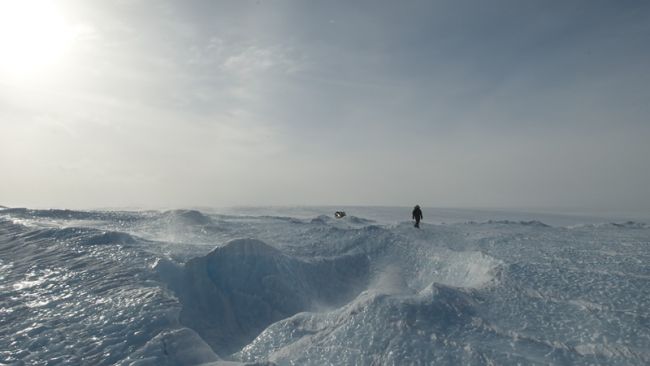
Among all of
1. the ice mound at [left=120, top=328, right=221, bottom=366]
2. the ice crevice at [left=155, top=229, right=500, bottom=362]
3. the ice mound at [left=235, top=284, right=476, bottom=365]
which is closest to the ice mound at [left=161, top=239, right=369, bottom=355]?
the ice crevice at [left=155, top=229, right=500, bottom=362]

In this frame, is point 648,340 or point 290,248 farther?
point 290,248

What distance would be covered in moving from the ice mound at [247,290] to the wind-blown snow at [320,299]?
1.9 inches

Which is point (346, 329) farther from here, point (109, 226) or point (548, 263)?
point (109, 226)

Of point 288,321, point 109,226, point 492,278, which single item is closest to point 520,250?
point 492,278

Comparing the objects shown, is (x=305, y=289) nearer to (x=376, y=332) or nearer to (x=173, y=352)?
(x=376, y=332)

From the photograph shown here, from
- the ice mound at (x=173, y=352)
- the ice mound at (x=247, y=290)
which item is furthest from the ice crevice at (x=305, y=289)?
the ice mound at (x=173, y=352)

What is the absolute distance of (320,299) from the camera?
43.1ft

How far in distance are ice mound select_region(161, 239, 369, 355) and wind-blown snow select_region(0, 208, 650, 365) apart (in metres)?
0.05

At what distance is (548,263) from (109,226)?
67.7 ft

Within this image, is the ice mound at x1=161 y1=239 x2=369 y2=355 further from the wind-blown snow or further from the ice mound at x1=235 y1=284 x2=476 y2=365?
the ice mound at x1=235 y1=284 x2=476 y2=365

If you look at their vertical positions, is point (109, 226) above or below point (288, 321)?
above

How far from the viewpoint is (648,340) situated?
7.53m

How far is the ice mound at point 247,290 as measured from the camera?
35.4 ft

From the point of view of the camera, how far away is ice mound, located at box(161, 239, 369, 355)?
35.4 feet
